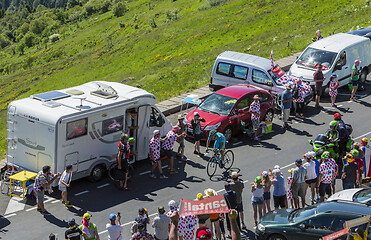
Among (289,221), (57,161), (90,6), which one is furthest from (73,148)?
(90,6)

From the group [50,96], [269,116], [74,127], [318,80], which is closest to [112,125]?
[74,127]

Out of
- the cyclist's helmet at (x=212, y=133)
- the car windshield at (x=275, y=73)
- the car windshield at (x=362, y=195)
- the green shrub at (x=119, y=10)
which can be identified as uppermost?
the car windshield at (x=275, y=73)

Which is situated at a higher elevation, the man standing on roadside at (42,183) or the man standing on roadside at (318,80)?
the man standing on roadside at (318,80)

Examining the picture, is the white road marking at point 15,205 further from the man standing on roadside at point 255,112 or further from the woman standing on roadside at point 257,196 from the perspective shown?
the man standing on roadside at point 255,112

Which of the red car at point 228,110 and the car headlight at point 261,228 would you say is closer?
the car headlight at point 261,228

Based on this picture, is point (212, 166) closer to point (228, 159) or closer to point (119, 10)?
point (228, 159)

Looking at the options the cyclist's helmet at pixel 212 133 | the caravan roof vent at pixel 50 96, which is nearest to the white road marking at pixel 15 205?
the caravan roof vent at pixel 50 96

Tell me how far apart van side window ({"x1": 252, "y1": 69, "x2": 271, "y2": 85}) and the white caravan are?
6.91 meters

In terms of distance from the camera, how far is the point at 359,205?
13.0 metres

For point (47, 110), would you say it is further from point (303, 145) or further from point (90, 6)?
point (90, 6)

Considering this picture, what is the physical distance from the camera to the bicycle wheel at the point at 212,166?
18203 millimetres

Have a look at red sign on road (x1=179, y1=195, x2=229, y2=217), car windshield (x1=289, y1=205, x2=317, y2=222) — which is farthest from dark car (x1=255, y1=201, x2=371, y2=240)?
red sign on road (x1=179, y1=195, x2=229, y2=217)

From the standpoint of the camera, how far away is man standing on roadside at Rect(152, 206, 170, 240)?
42.7ft

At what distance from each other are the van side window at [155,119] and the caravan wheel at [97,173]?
8.19 feet
